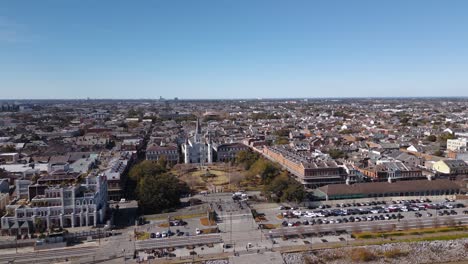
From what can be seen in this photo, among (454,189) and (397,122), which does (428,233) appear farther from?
(397,122)

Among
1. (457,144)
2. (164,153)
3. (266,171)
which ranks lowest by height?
(164,153)

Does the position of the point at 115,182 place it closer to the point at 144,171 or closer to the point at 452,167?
the point at 144,171

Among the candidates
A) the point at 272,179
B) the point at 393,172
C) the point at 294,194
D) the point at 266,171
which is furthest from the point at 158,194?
the point at 393,172

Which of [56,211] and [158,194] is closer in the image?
[56,211]

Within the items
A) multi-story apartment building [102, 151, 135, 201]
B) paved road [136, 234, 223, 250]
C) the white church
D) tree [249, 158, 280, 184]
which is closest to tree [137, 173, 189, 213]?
multi-story apartment building [102, 151, 135, 201]

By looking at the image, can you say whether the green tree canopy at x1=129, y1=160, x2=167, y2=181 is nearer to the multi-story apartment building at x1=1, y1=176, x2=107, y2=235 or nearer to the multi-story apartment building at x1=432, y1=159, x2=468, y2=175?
the multi-story apartment building at x1=1, y1=176, x2=107, y2=235

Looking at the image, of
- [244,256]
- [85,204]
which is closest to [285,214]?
[244,256]
